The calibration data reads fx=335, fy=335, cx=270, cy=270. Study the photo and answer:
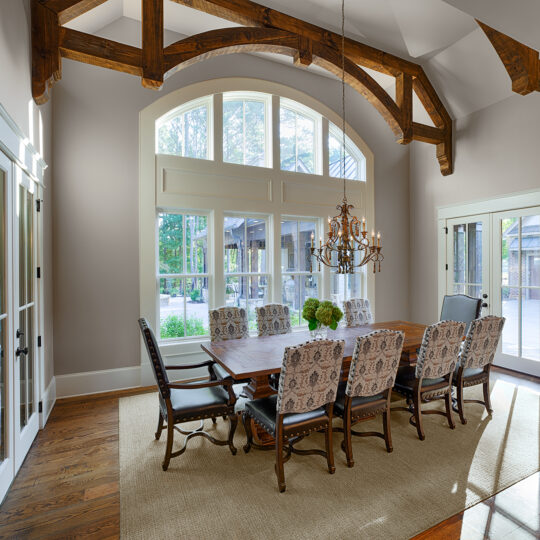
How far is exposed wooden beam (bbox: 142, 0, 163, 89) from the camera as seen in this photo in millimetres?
2992

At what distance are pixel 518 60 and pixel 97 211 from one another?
484 cm

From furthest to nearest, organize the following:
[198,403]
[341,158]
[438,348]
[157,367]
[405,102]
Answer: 1. [341,158]
2. [405,102]
3. [438,348]
4. [198,403]
5. [157,367]

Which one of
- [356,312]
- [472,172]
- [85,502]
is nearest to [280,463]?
[85,502]

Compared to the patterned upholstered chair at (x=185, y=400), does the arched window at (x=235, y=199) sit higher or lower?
higher

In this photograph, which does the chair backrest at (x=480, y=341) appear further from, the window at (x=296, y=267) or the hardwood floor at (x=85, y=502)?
the window at (x=296, y=267)

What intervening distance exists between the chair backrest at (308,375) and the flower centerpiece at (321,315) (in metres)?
0.80

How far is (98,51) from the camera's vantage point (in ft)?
9.47

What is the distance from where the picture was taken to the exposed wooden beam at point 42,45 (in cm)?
275

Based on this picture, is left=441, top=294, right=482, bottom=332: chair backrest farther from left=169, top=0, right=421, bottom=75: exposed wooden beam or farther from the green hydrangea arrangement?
left=169, top=0, right=421, bottom=75: exposed wooden beam

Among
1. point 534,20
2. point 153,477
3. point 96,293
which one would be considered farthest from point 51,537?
point 534,20

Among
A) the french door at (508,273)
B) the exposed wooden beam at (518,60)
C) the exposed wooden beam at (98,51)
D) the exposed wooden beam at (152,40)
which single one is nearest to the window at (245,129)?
the exposed wooden beam at (152,40)

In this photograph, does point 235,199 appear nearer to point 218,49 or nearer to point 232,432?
point 218,49

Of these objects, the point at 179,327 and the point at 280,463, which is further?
the point at 179,327

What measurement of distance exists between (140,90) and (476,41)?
13.6 feet
